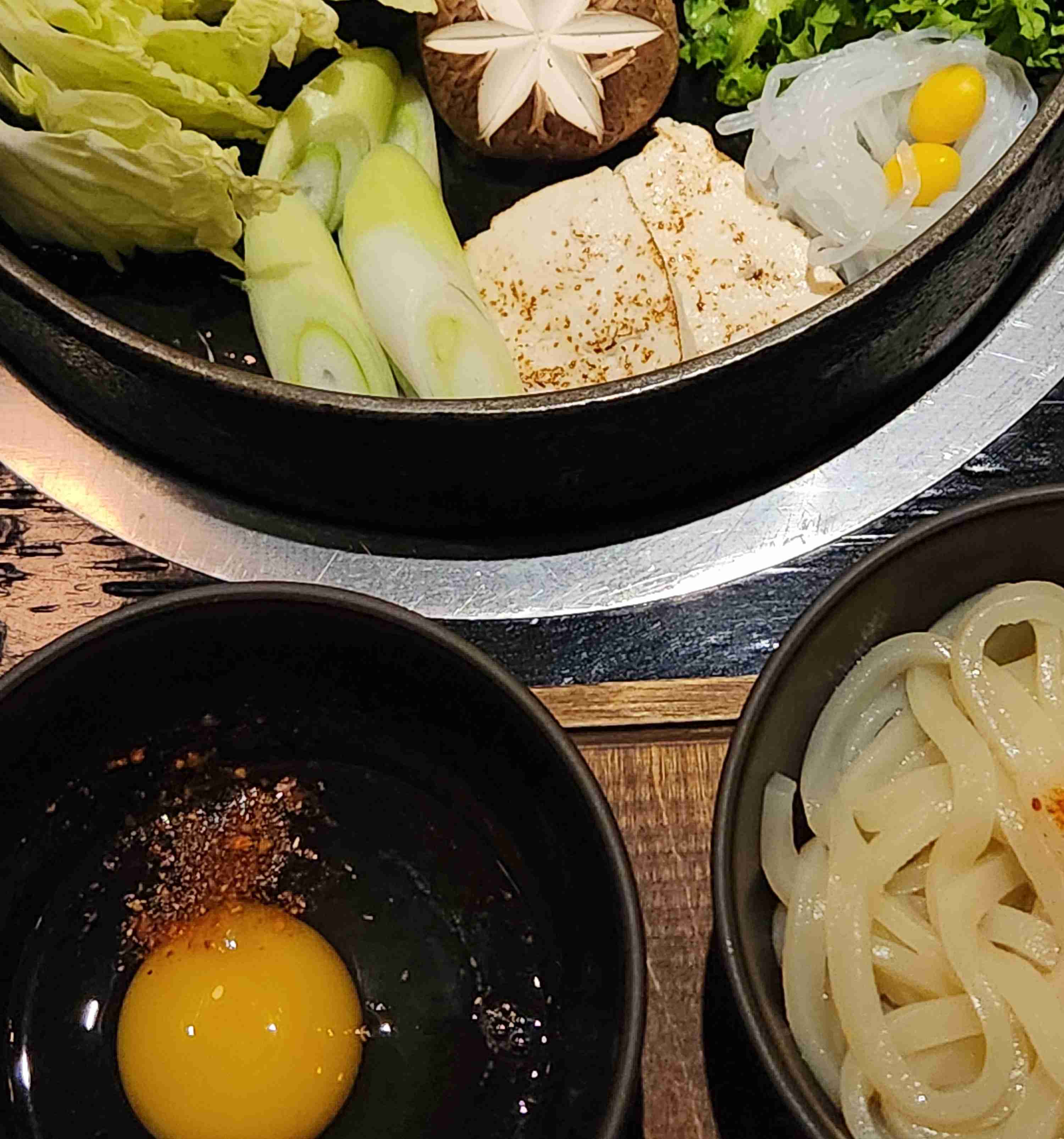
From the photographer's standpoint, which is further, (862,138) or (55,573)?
(862,138)

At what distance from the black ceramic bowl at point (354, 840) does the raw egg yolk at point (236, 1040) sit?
0.04m

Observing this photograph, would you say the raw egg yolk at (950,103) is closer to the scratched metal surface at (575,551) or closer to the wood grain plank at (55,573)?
the scratched metal surface at (575,551)

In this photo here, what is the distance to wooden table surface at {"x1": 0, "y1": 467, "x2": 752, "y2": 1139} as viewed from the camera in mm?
1477

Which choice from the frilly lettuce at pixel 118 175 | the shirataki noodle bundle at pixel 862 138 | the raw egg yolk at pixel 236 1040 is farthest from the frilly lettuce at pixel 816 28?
the raw egg yolk at pixel 236 1040

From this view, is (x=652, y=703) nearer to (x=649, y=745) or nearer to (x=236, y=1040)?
(x=649, y=745)

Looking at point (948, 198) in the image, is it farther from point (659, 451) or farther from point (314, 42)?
point (314, 42)

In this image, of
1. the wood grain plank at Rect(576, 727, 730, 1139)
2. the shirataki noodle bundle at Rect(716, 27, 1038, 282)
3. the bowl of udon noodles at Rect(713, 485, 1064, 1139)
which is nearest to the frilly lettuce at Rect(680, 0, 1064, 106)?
the shirataki noodle bundle at Rect(716, 27, 1038, 282)

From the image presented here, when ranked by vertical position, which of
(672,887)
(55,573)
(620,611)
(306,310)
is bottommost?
(672,887)

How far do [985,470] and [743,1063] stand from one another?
2.45ft

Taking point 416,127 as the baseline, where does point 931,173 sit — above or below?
below

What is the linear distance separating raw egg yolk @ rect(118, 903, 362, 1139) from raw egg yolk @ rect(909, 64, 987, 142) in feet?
4.25

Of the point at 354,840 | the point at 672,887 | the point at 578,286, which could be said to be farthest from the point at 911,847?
the point at 578,286

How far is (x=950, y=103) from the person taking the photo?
6.18ft

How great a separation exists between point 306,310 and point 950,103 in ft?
2.84
